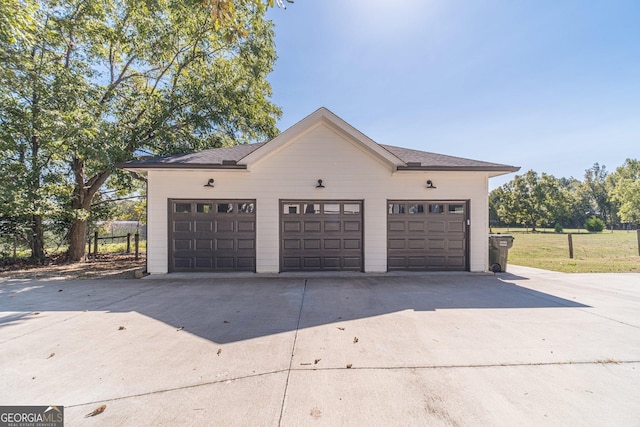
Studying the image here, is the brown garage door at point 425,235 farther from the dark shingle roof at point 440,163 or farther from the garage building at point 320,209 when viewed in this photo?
the dark shingle roof at point 440,163

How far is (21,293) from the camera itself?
19.5 ft

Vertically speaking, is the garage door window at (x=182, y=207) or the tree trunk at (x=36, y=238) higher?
the garage door window at (x=182, y=207)

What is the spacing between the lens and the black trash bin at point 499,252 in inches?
326

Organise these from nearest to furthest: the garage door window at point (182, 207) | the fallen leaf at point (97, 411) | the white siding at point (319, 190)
Answer: the fallen leaf at point (97, 411) < the white siding at point (319, 190) < the garage door window at point (182, 207)

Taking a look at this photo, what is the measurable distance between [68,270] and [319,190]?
881 centimetres

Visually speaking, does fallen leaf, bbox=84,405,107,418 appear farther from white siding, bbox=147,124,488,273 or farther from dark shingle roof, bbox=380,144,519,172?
dark shingle roof, bbox=380,144,519,172

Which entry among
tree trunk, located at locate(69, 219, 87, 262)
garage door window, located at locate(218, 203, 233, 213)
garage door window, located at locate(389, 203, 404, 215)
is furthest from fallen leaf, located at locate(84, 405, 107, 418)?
tree trunk, located at locate(69, 219, 87, 262)

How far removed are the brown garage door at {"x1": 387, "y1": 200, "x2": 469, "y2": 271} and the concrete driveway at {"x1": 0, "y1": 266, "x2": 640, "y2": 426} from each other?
246cm

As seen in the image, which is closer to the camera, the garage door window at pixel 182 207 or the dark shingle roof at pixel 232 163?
the dark shingle roof at pixel 232 163

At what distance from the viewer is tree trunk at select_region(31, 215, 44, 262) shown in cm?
1014

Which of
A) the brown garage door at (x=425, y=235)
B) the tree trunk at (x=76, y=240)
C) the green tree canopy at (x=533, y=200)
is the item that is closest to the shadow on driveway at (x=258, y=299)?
the brown garage door at (x=425, y=235)

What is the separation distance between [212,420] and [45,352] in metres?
2.81

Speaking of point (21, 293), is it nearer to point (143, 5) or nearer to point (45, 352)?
point (45, 352)

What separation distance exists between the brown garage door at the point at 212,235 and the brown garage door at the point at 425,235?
4502mm
